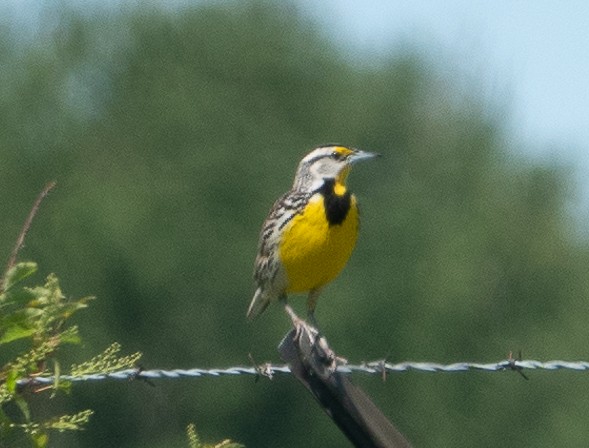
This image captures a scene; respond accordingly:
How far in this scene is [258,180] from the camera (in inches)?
1375

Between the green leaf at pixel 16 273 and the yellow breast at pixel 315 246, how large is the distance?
3.05 metres

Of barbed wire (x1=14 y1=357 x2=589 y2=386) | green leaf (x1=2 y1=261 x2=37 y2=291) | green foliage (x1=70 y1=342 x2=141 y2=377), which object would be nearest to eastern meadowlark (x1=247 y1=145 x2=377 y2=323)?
barbed wire (x1=14 y1=357 x2=589 y2=386)

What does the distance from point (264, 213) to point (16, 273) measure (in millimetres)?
30032

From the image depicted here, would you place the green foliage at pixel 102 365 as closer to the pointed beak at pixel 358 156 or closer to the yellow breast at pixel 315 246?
the yellow breast at pixel 315 246

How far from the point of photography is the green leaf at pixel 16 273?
3.92m

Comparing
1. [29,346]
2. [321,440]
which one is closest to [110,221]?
[321,440]

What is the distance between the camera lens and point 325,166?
7.57m

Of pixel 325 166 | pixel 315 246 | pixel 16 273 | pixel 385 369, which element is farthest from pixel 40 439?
pixel 325 166

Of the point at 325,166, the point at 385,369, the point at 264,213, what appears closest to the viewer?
the point at 385,369

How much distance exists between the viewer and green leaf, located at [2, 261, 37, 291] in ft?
12.9

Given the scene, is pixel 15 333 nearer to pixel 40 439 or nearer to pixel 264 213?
pixel 40 439

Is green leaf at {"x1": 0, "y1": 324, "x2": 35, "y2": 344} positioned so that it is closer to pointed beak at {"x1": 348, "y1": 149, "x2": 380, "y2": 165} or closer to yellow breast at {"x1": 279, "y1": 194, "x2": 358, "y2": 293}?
yellow breast at {"x1": 279, "y1": 194, "x2": 358, "y2": 293}

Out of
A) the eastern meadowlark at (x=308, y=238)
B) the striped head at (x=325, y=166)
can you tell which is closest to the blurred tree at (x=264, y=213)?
the striped head at (x=325, y=166)

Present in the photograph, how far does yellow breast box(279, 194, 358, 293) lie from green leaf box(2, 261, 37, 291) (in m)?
3.05
